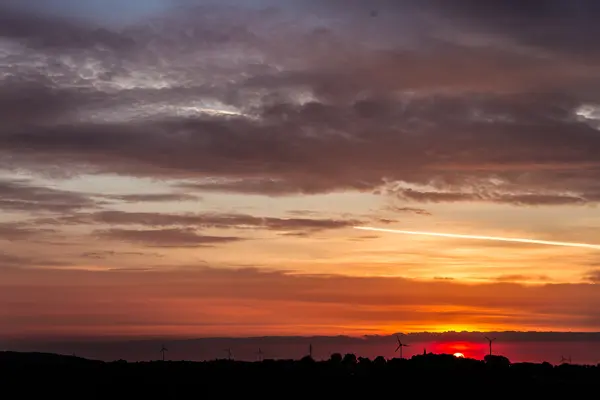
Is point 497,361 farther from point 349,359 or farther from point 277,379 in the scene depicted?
point 277,379

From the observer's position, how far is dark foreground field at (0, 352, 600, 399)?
107500 mm

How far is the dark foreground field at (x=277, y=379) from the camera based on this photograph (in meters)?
108

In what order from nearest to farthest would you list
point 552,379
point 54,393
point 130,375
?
1. point 54,393
2. point 130,375
3. point 552,379

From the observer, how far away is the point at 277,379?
116562 mm

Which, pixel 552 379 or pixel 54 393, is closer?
pixel 54 393

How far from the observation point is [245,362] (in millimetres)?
128875

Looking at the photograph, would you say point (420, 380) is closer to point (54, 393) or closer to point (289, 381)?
point (289, 381)

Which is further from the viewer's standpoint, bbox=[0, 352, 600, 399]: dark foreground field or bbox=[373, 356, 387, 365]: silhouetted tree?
bbox=[373, 356, 387, 365]: silhouetted tree

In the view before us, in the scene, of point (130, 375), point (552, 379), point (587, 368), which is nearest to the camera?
point (130, 375)

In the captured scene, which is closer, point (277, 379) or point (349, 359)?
point (277, 379)

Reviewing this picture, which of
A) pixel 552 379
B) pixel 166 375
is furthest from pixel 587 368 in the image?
pixel 166 375

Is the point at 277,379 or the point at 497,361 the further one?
the point at 497,361

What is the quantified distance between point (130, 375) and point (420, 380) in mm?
32680

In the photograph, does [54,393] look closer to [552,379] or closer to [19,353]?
[19,353]
